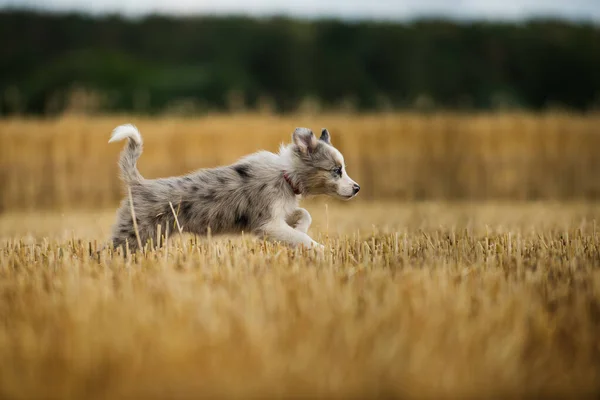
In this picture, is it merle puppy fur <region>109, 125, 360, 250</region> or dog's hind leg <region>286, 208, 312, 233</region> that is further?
dog's hind leg <region>286, 208, 312, 233</region>

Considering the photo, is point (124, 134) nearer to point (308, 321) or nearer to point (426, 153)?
point (308, 321)

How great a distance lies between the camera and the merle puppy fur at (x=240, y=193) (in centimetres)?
460

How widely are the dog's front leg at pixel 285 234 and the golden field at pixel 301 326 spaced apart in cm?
53

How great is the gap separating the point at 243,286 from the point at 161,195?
192cm

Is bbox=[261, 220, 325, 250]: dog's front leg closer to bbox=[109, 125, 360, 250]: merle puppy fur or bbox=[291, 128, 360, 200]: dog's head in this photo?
bbox=[109, 125, 360, 250]: merle puppy fur

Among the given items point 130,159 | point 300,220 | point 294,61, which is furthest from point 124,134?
point 294,61

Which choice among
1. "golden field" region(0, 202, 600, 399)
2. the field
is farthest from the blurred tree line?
"golden field" region(0, 202, 600, 399)

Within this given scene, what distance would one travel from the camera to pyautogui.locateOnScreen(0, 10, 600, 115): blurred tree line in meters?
26.9

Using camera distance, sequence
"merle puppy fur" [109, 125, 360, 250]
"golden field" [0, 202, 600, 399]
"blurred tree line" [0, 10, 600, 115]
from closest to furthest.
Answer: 1. "golden field" [0, 202, 600, 399]
2. "merle puppy fur" [109, 125, 360, 250]
3. "blurred tree line" [0, 10, 600, 115]

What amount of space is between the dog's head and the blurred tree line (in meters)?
19.6

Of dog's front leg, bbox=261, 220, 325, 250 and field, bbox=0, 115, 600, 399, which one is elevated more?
dog's front leg, bbox=261, 220, 325, 250

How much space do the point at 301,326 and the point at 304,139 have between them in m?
2.73

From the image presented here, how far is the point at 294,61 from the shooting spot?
3031 centimetres

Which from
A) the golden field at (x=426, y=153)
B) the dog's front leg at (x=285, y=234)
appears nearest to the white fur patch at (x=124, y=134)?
the dog's front leg at (x=285, y=234)
